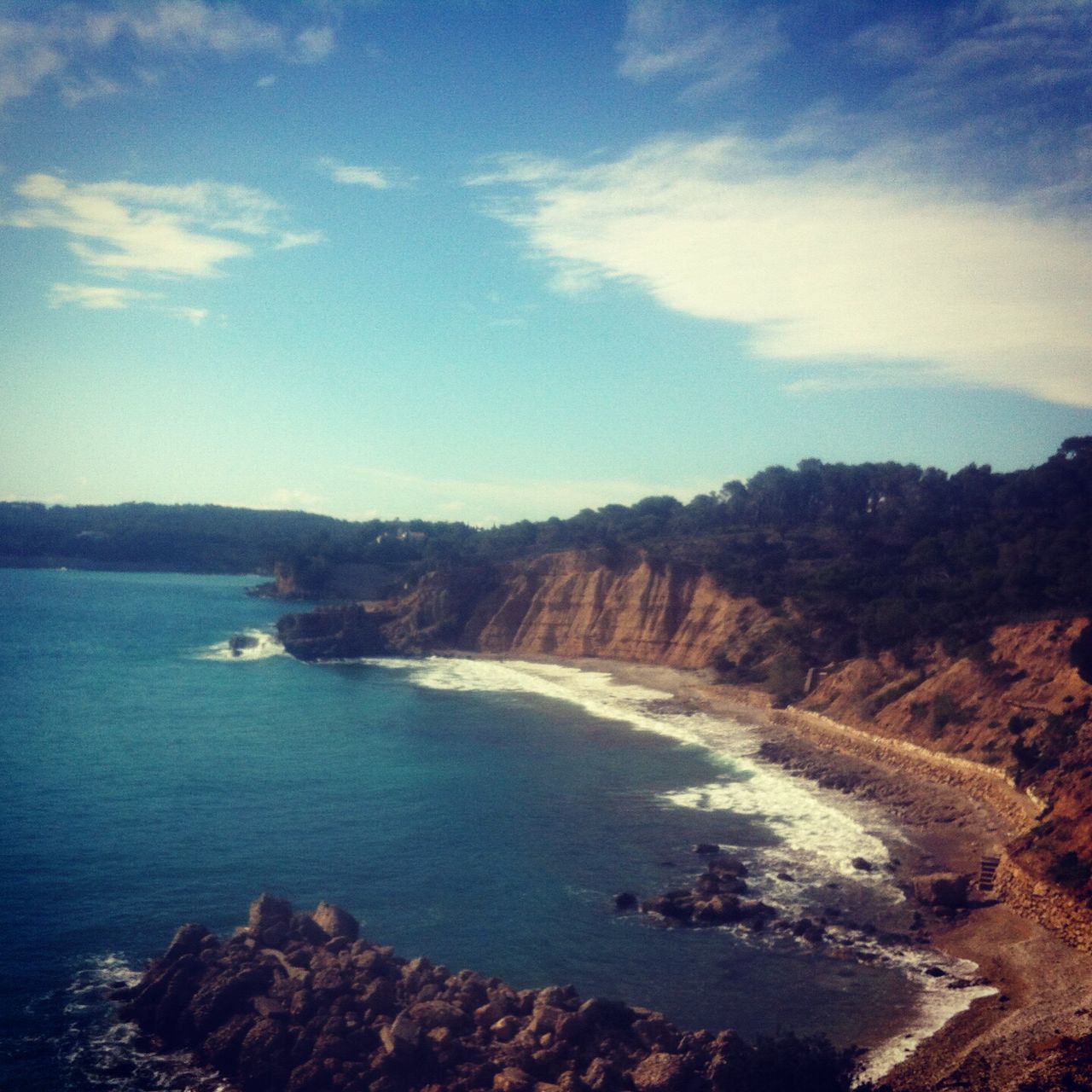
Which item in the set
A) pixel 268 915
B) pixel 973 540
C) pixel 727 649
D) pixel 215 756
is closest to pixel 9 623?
pixel 215 756

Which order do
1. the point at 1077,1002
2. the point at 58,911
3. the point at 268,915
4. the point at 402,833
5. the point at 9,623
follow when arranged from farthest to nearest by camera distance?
the point at 9,623 → the point at 402,833 → the point at 58,911 → the point at 268,915 → the point at 1077,1002

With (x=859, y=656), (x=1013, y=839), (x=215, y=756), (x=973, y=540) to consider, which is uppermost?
(x=973, y=540)

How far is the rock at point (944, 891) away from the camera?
84.4 ft

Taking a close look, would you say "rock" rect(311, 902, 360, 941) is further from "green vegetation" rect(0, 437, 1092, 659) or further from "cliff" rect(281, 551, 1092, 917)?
"green vegetation" rect(0, 437, 1092, 659)

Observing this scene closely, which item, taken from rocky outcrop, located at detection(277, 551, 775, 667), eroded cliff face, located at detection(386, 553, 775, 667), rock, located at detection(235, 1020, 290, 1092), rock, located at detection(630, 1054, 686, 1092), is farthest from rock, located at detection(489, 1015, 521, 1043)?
eroded cliff face, located at detection(386, 553, 775, 667)

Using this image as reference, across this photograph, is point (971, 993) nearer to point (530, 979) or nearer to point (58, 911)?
point (530, 979)

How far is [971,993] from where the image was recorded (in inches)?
824

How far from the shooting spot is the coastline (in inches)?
690

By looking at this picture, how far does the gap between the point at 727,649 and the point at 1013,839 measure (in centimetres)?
3671

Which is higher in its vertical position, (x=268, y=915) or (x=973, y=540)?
(x=973, y=540)

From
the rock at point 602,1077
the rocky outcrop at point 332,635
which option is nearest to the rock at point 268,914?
the rock at point 602,1077

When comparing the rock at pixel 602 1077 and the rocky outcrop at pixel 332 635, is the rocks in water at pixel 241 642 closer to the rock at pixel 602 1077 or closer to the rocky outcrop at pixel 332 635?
the rocky outcrop at pixel 332 635

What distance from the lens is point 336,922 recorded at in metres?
23.1

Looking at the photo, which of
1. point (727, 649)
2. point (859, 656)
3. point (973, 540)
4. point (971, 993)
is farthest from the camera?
point (727, 649)
